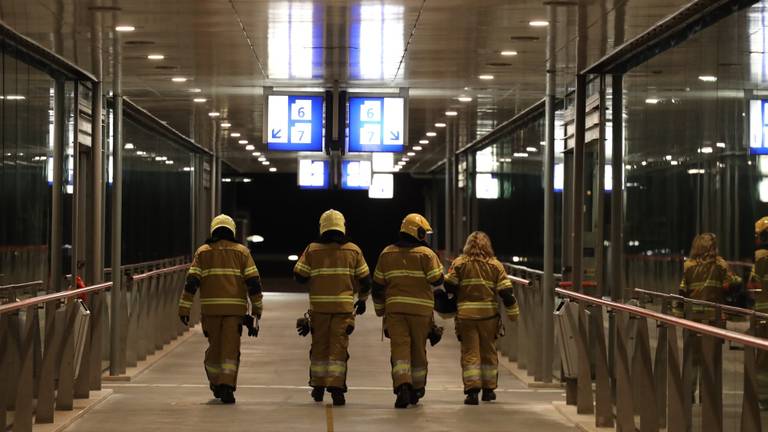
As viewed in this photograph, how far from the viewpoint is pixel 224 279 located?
11234mm

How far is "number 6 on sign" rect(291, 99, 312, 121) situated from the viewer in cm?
1479

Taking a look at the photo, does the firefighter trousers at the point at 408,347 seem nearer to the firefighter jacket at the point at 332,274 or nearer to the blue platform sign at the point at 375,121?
the firefighter jacket at the point at 332,274

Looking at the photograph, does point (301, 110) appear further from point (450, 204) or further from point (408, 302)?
point (450, 204)

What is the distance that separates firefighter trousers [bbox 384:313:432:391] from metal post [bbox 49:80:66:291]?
3.22 metres

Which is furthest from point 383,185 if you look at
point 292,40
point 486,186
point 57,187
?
point 292,40

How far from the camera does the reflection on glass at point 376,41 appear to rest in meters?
10.0

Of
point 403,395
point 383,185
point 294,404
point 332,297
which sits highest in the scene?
point 383,185

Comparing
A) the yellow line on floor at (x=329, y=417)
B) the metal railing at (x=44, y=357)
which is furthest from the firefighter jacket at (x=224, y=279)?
the yellow line on floor at (x=329, y=417)

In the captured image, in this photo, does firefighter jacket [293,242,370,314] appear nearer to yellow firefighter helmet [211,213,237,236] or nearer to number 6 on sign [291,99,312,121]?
yellow firefighter helmet [211,213,237,236]

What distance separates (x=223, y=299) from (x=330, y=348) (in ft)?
3.27

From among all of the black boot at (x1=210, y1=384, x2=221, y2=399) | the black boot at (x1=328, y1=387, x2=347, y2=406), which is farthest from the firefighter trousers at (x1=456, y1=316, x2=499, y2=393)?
the black boot at (x1=210, y1=384, x2=221, y2=399)

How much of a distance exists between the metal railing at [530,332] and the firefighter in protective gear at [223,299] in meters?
3.82

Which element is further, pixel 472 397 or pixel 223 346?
pixel 472 397

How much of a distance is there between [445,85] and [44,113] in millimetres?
4785
